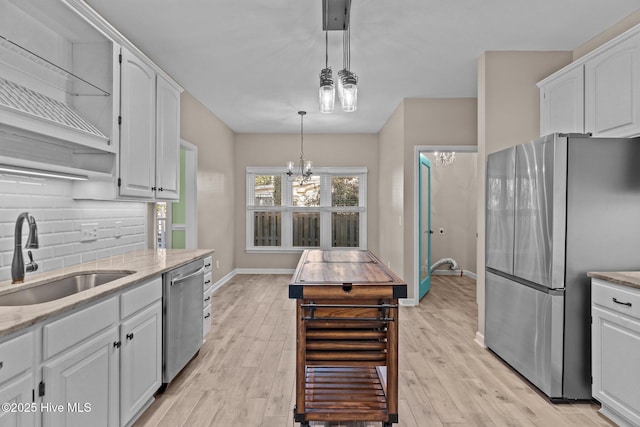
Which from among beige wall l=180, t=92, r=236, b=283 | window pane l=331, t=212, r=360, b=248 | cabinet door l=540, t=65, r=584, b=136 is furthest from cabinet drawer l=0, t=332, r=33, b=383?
window pane l=331, t=212, r=360, b=248

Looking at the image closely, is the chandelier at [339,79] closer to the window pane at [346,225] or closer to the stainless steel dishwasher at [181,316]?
the stainless steel dishwasher at [181,316]

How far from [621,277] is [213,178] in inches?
199

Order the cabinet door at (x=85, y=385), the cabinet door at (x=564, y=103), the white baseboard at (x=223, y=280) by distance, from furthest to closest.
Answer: the white baseboard at (x=223, y=280) → the cabinet door at (x=564, y=103) → the cabinet door at (x=85, y=385)

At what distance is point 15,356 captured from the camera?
4.12ft

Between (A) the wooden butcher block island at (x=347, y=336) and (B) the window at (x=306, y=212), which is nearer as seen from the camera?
(A) the wooden butcher block island at (x=347, y=336)

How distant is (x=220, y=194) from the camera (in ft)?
19.7

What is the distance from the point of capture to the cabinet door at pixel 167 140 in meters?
3.01

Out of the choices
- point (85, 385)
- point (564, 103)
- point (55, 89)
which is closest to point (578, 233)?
point (564, 103)

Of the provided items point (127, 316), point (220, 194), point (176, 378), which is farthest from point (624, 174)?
point (220, 194)

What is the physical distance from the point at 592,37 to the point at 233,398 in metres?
4.20

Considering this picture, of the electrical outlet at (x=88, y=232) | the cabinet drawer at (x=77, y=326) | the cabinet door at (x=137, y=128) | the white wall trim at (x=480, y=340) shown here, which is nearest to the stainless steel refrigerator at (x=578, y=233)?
the white wall trim at (x=480, y=340)

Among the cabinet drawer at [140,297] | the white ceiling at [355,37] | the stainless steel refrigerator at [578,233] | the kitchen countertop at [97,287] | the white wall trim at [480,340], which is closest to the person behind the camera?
the kitchen countertop at [97,287]

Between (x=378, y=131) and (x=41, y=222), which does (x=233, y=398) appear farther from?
(x=378, y=131)

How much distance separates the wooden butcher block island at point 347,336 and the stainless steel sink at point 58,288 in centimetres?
121
